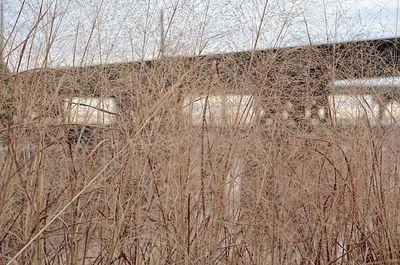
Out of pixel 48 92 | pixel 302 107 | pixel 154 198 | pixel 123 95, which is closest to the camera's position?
pixel 154 198

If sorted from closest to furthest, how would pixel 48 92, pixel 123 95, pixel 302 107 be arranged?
1. pixel 48 92
2. pixel 123 95
3. pixel 302 107

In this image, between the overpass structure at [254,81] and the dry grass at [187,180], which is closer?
the dry grass at [187,180]

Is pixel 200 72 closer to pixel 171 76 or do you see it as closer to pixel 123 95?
pixel 171 76

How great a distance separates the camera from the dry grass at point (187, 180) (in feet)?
3.98

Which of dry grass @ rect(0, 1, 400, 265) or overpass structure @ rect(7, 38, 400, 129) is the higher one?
overpass structure @ rect(7, 38, 400, 129)

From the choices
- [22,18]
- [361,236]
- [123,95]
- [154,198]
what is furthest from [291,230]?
[22,18]

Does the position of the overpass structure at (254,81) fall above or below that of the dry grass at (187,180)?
above

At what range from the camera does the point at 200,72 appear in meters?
1.50

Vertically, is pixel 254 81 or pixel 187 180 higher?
pixel 254 81

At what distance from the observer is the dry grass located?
3.98 ft

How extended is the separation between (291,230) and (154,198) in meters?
0.32

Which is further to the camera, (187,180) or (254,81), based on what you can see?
(254,81)

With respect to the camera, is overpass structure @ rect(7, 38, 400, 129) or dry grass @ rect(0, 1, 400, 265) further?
overpass structure @ rect(7, 38, 400, 129)

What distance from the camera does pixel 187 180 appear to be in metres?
1.28
